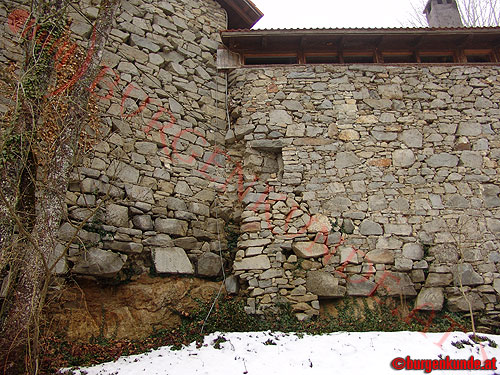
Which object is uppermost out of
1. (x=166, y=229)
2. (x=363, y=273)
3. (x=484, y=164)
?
(x=484, y=164)

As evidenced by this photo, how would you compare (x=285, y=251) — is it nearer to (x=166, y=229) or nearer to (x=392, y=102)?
(x=166, y=229)

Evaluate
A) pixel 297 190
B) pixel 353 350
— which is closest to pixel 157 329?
pixel 353 350

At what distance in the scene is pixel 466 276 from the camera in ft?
17.3

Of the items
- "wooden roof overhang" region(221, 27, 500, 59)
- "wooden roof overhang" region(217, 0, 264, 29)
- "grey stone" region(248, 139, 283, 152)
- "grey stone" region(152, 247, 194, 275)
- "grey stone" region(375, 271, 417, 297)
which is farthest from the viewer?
"wooden roof overhang" region(217, 0, 264, 29)

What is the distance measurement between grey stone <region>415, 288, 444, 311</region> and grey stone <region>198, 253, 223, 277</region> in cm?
288

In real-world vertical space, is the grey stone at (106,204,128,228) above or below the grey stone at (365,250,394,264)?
above

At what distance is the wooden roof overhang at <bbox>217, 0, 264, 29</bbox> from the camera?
7.63 metres

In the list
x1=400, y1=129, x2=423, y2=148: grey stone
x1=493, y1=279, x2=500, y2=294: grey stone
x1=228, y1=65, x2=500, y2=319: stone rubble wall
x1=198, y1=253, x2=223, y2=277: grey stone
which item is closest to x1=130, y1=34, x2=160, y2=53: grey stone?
x1=228, y1=65, x2=500, y2=319: stone rubble wall

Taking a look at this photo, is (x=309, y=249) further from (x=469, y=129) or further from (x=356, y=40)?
(x=356, y=40)

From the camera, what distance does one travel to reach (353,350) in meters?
4.24

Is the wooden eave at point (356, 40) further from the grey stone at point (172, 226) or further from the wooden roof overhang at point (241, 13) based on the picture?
the grey stone at point (172, 226)

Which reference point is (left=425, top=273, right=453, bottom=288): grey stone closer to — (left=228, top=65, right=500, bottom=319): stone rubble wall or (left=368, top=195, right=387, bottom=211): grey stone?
(left=228, top=65, right=500, bottom=319): stone rubble wall

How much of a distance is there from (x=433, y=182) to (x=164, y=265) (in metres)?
4.38

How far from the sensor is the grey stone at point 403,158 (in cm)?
600
